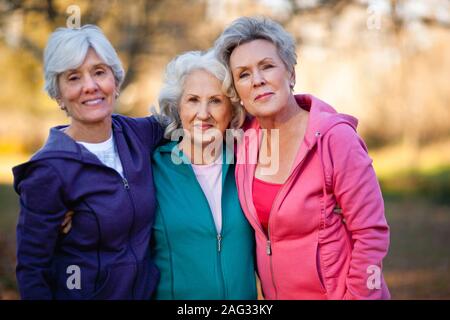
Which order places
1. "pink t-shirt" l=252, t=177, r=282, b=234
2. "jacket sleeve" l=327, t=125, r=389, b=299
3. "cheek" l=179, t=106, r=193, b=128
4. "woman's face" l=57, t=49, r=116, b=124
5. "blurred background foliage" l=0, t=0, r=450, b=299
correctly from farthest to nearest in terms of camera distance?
"blurred background foliage" l=0, t=0, r=450, b=299 → "cheek" l=179, t=106, r=193, b=128 → "pink t-shirt" l=252, t=177, r=282, b=234 → "woman's face" l=57, t=49, r=116, b=124 → "jacket sleeve" l=327, t=125, r=389, b=299

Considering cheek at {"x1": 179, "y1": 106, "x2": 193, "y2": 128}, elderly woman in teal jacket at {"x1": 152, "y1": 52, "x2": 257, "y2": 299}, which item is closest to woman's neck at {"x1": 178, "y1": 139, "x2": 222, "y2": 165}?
elderly woman in teal jacket at {"x1": 152, "y1": 52, "x2": 257, "y2": 299}

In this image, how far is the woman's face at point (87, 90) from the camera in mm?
2705

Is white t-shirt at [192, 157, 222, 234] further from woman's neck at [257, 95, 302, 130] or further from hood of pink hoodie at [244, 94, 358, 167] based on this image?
hood of pink hoodie at [244, 94, 358, 167]

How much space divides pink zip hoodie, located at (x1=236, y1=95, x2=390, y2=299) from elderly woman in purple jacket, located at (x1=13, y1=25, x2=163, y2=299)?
2.04 ft

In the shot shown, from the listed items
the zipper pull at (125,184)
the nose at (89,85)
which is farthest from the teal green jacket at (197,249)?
the nose at (89,85)

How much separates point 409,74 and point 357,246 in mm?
8561

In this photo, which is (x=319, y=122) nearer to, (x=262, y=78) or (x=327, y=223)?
(x=262, y=78)

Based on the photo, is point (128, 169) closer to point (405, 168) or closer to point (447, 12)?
point (447, 12)

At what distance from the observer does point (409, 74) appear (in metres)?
10.4

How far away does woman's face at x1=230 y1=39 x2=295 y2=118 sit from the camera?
285cm

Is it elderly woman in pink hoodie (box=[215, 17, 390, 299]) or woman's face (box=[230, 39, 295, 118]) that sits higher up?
woman's face (box=[230, 39, 295, 118])

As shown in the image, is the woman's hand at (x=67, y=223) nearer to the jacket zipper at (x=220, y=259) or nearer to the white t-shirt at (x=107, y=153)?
the white t-shirt at (x=107, y=153)

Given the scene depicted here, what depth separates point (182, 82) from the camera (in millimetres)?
3109

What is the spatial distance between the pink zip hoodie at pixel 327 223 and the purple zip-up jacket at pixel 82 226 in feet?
1.98
